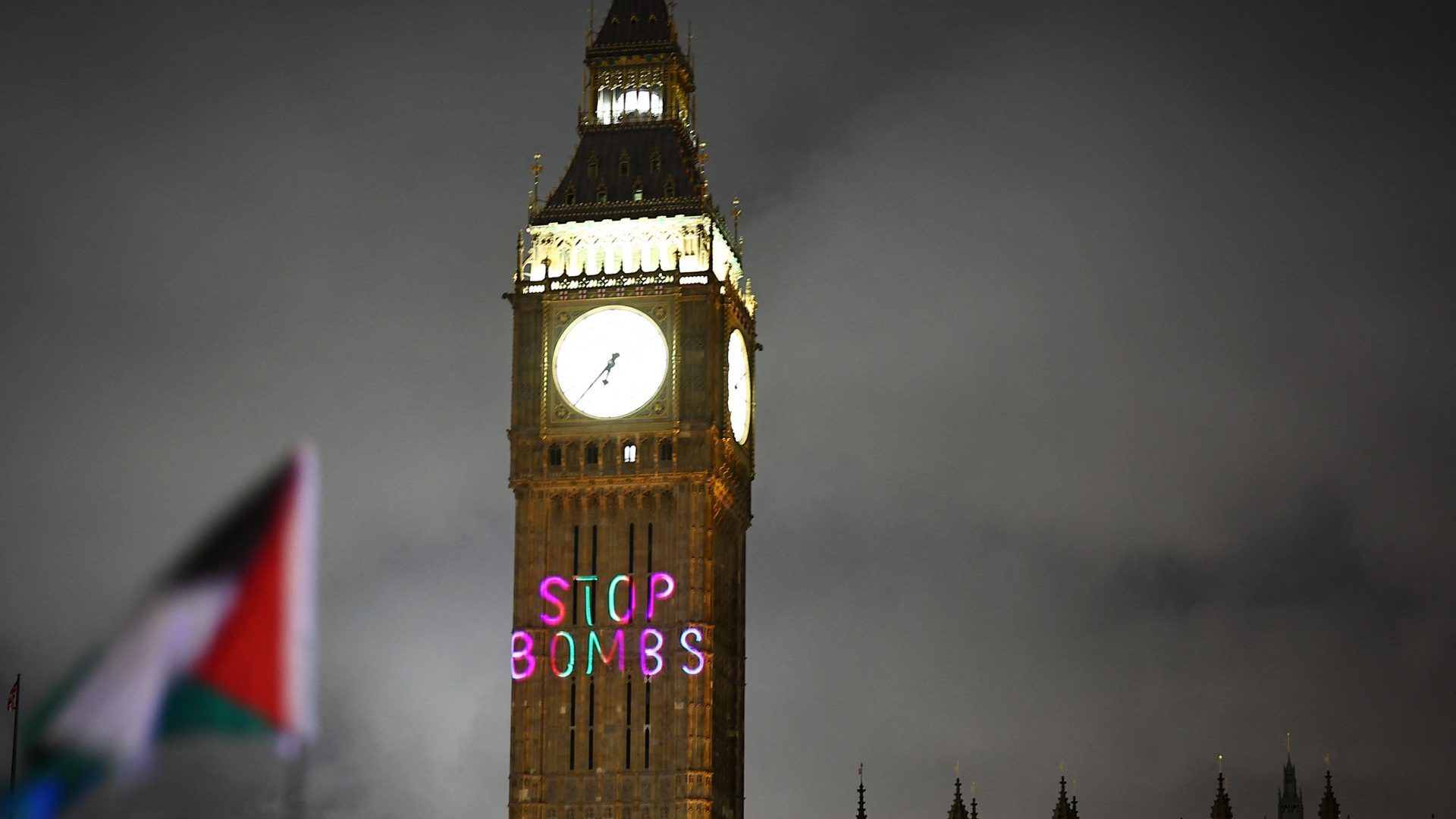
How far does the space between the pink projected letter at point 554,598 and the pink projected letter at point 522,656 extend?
41.6 inches

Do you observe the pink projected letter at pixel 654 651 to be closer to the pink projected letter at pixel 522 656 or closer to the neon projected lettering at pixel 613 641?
the neon projected lettering at pixel 613 641

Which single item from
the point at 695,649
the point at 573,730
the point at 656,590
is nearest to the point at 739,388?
the point at 656,590

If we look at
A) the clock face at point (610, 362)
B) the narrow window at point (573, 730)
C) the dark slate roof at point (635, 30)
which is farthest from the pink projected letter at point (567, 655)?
the dark slate roof at point (635, 30)

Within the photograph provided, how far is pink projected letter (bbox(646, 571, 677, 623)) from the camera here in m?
132

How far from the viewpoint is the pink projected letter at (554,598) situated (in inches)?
5231

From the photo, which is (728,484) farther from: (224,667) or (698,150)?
(224,667)

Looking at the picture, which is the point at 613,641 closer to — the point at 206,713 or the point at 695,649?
the point at 695,649

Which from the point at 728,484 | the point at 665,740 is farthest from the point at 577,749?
the point at 728,484

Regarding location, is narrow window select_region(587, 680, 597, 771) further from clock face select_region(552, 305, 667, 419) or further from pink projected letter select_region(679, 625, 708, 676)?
clock face select_region(552, 305, 667, 419)

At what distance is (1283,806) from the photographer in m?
147

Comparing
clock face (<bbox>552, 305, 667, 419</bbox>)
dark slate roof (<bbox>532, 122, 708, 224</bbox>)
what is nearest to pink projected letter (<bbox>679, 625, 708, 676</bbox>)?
clock face (<bbox>552, 305, 667, 419</bbox>)

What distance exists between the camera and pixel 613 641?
132m

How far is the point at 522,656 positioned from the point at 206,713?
48.9 feet

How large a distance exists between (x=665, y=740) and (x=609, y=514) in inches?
375
